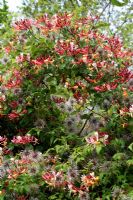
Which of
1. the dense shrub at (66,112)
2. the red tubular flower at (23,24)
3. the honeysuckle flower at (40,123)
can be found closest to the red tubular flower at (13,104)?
the dense shrub at (66,112)

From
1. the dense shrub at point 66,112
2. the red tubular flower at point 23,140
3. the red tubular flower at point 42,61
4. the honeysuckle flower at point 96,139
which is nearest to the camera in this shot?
the honeysuckle flower at point 96,139

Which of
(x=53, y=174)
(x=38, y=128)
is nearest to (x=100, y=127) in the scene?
(x=38, y=128)

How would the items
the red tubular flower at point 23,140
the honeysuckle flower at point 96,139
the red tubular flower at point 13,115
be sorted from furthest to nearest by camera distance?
1. the red tubular flower at point 13,115
2. the red tubular flower at point 23,140
3. the honeysuckle flower at point 96,139

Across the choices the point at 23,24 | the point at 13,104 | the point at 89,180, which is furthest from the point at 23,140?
the point at 23,24

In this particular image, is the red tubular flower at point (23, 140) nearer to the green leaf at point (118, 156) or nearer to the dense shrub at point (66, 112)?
the dense shrub at point (66, 112)

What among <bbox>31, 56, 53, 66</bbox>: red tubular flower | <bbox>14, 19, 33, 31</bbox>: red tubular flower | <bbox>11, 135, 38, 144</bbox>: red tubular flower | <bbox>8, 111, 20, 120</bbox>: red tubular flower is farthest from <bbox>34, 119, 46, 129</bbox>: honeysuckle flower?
<bbox>14, 19, 33, 31</bbox>: red tubular flower

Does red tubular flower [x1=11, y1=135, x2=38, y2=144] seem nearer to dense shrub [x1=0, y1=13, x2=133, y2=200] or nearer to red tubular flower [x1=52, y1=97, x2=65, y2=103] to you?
dense shrub [x1=0, y1=13, x2=133, y2=200]

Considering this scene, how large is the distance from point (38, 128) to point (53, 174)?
3.68 ft

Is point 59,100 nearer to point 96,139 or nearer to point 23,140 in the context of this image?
point 23,140

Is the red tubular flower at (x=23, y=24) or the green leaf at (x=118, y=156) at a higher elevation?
the red tubular flower at (x=23, y=24)

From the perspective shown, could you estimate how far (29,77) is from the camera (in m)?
5.55

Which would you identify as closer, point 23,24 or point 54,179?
point 54,179

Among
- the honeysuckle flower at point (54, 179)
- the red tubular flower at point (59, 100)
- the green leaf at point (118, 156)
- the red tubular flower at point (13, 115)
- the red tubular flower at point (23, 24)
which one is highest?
the red tubular flower at point (23, 24)

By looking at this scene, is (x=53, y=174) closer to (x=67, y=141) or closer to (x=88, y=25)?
(x=67, y=141)
